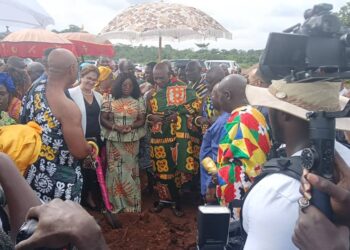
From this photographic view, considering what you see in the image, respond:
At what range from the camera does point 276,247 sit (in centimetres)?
128

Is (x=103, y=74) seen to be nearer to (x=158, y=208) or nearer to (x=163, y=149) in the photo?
(x=163, y=149)

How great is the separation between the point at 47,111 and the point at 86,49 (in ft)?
24.8

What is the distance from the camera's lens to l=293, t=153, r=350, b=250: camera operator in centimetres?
103

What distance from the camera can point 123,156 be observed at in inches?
187

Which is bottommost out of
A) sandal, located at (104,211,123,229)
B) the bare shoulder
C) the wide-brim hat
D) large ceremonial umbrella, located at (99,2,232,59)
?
sandal, located at (104,211,123,229)

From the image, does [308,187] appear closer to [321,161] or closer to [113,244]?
[321,161]

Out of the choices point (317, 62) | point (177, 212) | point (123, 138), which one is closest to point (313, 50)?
point (317, 62)

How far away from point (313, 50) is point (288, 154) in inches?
16.6

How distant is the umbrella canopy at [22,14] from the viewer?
562cm

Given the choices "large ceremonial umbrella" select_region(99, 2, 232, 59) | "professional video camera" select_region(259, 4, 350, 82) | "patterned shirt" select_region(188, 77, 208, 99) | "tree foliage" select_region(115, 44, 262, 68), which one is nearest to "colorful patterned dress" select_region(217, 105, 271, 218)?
"professional video camera" select_region(259, 4, 350, 82)

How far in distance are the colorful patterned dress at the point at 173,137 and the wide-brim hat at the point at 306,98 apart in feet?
11.0

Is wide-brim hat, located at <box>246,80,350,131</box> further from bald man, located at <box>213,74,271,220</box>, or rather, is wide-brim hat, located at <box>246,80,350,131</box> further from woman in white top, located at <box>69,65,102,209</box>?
woman in white top, located at <box>69,65,102,209</box>

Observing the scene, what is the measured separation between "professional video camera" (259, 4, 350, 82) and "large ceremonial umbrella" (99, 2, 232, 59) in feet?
14.0

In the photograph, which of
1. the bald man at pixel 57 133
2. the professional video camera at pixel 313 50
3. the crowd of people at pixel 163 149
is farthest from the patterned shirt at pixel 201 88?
the professional video camera at pixel 313 50
